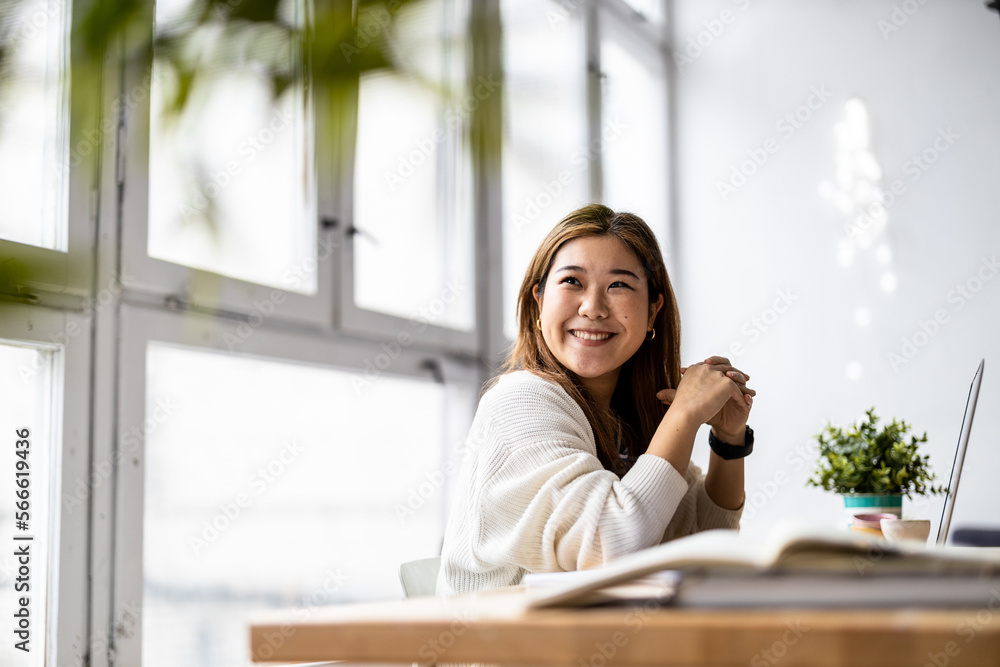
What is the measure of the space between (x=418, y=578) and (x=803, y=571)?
1.24 meters

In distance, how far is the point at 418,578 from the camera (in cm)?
167

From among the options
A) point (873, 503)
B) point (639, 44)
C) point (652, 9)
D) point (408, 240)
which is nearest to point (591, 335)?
point (873, 503)

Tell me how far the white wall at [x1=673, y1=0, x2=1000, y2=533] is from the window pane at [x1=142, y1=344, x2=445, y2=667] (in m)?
1.67

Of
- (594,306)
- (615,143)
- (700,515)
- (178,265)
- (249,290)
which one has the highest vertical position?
(615,143)

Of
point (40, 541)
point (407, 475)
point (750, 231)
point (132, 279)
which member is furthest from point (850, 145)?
point (40, 541)

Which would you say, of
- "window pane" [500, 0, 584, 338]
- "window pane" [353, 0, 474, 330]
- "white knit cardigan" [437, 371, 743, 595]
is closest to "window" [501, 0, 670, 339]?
"window pane" [353, 0, 474, 330]

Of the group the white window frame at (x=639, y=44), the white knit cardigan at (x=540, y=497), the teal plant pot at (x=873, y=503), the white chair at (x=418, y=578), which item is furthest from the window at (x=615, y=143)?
the white knit cardigan at (x=540, y=497)

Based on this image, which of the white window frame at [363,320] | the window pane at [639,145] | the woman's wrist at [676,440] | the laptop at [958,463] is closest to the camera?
the woman's wrist at [676,440]

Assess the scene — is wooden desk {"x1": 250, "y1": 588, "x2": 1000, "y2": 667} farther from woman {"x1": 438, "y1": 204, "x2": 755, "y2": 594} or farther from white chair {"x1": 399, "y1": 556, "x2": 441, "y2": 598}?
white chair {"x1": 399, "y1": 556, "x2": 441, "y2": 598}

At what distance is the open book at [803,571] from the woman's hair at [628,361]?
911 millimetres

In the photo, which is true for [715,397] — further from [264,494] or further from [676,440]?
[264,494]

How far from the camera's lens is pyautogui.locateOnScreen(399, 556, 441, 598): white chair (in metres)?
1.65

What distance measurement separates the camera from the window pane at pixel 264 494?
200 cm

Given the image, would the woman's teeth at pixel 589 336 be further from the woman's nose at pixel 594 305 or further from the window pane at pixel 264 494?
the window pane at pixel 264 494
